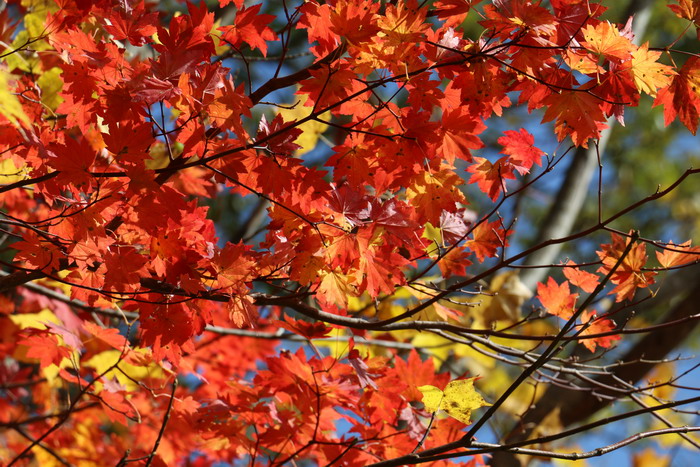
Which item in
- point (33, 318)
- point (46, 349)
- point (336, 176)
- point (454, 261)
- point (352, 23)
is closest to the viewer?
point (352, 23)

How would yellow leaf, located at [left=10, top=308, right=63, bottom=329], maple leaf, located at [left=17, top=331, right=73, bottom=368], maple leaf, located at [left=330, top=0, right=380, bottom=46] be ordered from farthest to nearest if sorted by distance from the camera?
yellow leaf, located at [left=10, top=308, right=63, bottom=329] < maple leaf, located at [left=17, top=331, right=73, bottom=368] < maple leaf, located at [left=330, top=0, right=380, bottom=46]

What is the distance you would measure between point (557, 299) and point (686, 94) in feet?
2.09

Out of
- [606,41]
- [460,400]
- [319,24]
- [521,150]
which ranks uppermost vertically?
[319,24]

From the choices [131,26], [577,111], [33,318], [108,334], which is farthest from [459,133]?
[33,318]

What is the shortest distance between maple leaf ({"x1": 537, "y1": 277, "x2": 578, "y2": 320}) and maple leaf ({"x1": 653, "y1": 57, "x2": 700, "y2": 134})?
546 mm

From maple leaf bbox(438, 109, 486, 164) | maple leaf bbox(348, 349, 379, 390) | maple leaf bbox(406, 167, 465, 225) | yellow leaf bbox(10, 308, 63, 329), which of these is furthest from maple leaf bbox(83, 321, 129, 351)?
maple leaf bbox(438, 109, 486, 164)

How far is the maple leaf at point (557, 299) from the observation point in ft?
5.99

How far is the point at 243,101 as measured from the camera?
4.32 ft

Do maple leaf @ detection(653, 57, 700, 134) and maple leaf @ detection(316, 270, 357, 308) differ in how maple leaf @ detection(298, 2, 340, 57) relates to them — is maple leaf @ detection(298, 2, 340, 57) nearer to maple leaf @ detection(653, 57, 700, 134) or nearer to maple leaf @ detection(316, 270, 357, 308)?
maple leaf @ detection(316, 270, 357, 308)

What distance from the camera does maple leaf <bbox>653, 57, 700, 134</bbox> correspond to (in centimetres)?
146

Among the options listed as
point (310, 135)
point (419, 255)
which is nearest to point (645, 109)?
point (310, 135)

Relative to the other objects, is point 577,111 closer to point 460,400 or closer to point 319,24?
point 319,24

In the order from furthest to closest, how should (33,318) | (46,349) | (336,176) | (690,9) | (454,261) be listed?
(33,318) < (46,349) < (454,261) < (336,176) < (690,9)

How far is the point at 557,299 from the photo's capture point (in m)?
1.84
